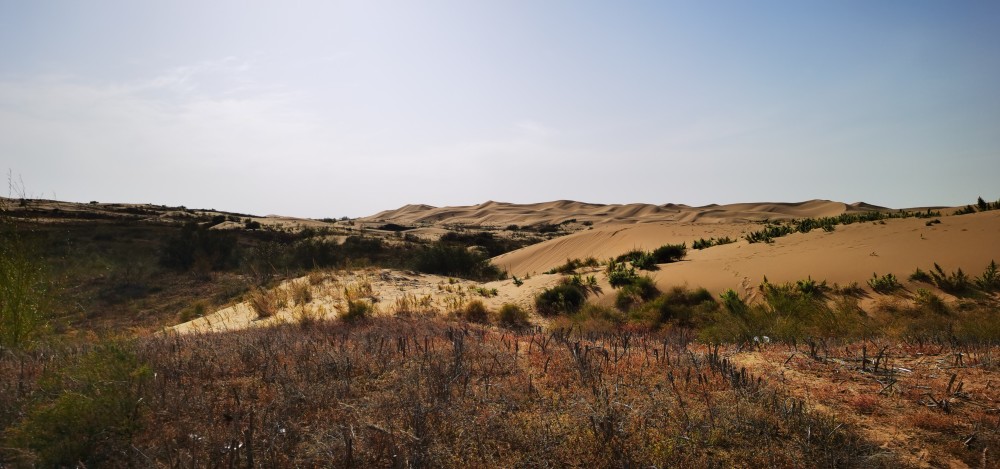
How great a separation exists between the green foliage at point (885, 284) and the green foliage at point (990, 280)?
1254mm

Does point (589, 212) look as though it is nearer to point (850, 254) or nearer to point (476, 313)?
point (850, 254)

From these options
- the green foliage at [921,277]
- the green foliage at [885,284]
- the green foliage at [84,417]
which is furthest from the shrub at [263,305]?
the green foliage at [921,277]

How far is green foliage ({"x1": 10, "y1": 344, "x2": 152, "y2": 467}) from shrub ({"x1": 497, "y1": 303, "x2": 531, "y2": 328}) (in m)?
7.43

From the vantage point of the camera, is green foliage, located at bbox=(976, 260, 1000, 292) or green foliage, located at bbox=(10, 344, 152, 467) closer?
green foliage, located at bbox=(10, 344, 152, 467)

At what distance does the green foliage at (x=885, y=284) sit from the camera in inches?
400

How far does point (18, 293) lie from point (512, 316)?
8.13 metres

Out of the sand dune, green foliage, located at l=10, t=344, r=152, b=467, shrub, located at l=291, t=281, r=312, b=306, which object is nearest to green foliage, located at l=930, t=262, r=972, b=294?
the sand dune

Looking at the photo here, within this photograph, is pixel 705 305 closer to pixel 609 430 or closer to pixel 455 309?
pixel 455 309

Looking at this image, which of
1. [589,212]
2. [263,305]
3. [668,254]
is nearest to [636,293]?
[668,254]

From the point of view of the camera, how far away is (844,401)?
4.04 metres

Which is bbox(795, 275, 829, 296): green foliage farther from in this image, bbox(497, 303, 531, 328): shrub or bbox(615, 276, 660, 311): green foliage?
bbox(497, 303, 531, 328): shrub

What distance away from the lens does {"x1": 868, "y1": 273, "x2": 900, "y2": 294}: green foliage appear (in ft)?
33.3

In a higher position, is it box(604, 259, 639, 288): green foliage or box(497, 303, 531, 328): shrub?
box(604, 259, 639, 288): green foliage

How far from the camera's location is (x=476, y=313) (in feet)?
36.0
